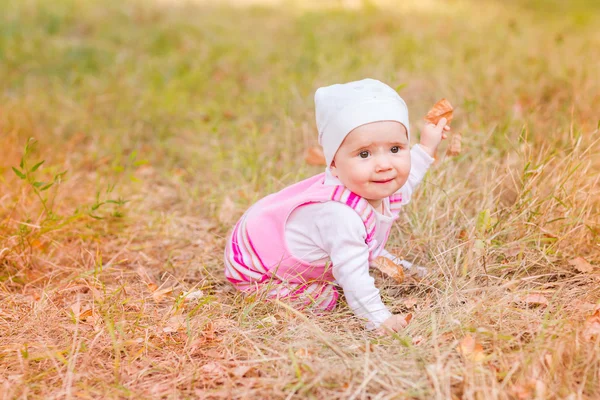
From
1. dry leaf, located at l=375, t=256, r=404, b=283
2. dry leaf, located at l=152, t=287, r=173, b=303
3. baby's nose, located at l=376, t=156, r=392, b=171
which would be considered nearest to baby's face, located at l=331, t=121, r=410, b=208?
baby's nose, located at l=376, t=156, r=392, b=171

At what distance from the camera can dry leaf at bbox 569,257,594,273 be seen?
2.52m

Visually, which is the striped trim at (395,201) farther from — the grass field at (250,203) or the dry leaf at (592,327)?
the dry leaf at (592,327)

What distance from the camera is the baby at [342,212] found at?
7.23 ft

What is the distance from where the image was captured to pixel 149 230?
318 cm

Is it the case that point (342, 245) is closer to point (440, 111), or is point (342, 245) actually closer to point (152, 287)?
point (440, 111)

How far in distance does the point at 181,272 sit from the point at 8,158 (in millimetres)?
1478

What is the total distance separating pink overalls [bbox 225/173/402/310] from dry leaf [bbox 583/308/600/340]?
809mm

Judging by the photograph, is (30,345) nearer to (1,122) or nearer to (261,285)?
(261,285)

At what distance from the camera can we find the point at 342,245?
7.39 ft

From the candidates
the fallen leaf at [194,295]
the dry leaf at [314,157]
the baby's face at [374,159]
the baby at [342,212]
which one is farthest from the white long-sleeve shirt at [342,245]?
the dry leaf at [314,157]

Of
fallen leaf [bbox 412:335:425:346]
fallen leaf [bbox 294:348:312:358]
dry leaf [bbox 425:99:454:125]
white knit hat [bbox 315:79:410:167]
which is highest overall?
white knit hat [bbox 315:79:410:167]

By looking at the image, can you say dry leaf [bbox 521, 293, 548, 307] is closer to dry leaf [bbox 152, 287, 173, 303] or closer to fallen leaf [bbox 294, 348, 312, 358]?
fallen leaf [bbox 294, 348, 312, 358]

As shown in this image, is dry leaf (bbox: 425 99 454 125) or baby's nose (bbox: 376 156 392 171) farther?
dry leaf (bbox: 425 99 454 125)

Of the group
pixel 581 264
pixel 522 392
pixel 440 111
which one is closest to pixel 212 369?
pixel 522 392
